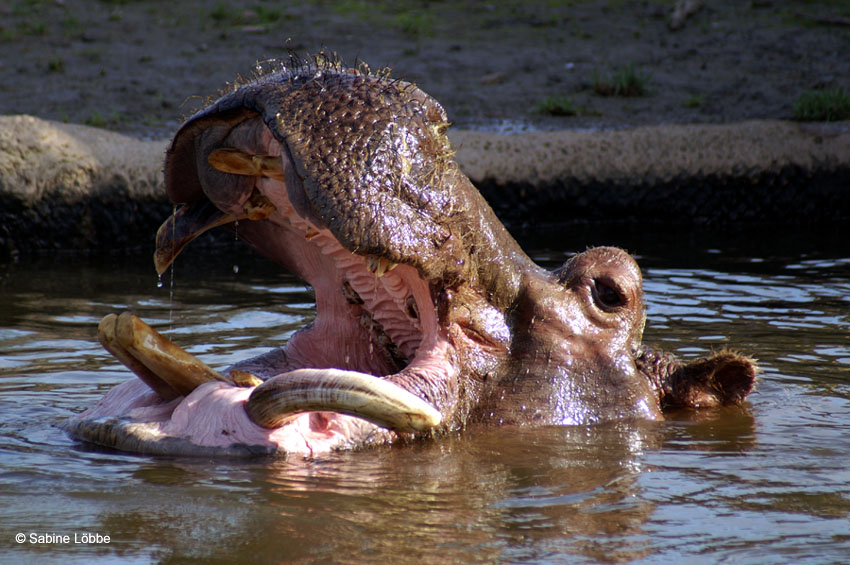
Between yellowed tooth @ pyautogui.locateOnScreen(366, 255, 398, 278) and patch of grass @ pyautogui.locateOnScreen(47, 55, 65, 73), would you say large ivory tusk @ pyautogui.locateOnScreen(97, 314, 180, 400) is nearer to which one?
yellowed tooth @ pyautogui.locateOnScreen(366, 255, 398, 278)

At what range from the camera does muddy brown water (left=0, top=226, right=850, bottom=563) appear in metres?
3.15

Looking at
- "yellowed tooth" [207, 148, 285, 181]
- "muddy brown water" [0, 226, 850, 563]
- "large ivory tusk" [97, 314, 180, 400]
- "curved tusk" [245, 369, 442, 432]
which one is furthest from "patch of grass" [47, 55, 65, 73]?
"curved tusk" [245, 369, 442, 432]

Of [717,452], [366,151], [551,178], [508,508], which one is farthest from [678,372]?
[551,178]

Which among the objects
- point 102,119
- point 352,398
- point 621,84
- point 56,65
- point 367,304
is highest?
point 621,84

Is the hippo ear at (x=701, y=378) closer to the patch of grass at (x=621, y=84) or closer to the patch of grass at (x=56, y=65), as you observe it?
the patch of grass at (x=621, y=84)

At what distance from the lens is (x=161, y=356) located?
379 cm

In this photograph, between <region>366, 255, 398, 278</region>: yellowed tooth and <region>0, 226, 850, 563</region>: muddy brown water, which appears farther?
<region>366, 255, 398, 278</region>: yellowed tooth

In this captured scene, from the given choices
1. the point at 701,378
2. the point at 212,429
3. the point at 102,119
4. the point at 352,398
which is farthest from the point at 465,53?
the point at 352,398

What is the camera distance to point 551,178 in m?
10.4

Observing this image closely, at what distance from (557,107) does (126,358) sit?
904 centimetres

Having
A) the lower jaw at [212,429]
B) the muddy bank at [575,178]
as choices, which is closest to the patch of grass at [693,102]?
the muddy bank at [575,178]

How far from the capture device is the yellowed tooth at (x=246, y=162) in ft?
12.0

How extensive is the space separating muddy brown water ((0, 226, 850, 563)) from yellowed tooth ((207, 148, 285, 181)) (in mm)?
868

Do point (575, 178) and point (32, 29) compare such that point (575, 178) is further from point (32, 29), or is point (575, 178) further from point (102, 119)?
point (32, 29)
